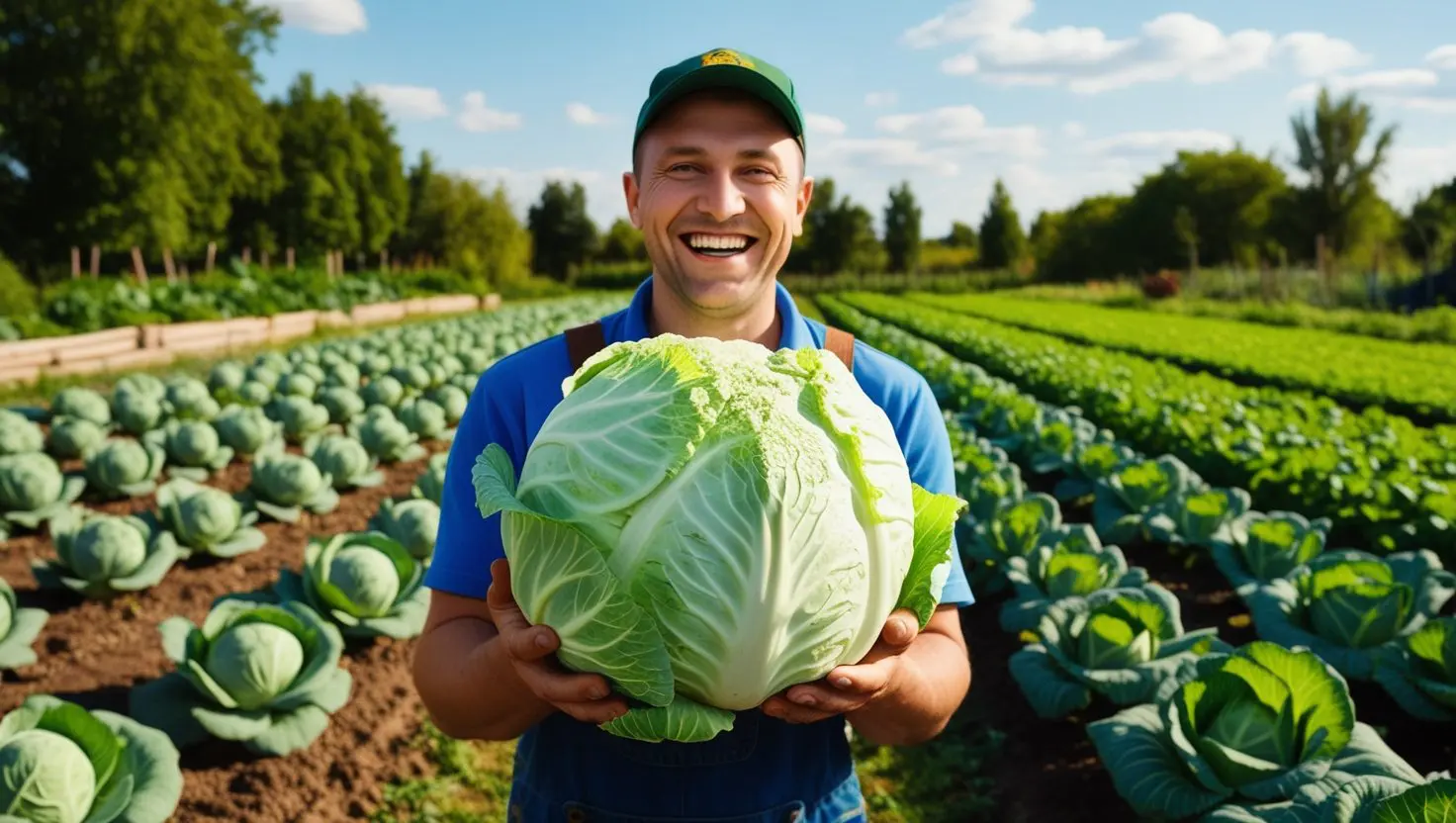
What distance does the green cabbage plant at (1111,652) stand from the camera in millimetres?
3951

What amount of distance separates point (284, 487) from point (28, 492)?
1.54m

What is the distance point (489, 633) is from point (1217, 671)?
108 inches

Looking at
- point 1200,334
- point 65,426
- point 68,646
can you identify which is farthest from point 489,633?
point 1200,334

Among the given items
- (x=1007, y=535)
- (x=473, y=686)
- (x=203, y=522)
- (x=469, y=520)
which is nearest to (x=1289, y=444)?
(x=1007, y=535)

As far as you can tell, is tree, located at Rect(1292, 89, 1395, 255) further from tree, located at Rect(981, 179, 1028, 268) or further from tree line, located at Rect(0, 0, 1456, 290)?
tree, located at Rect(981, 179, 1028, 268)

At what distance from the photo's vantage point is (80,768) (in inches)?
114

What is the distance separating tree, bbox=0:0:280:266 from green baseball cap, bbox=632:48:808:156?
36.7 metres

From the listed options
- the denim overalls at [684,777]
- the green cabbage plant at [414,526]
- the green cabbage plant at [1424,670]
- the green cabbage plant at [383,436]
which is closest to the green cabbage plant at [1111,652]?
the green cabbage plant at [1424,670]

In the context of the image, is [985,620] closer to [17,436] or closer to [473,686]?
[473,686]

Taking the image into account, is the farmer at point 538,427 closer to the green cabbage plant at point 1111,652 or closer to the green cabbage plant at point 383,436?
the green cabbage plant at point 1111,652

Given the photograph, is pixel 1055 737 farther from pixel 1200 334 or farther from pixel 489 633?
pixel 1200 334

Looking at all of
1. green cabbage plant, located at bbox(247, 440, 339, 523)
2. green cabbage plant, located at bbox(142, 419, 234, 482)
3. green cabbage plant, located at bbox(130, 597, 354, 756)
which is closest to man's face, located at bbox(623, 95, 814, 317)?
green cabbage plant, located at bbox(130, 597, 354, 756)

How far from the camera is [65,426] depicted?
7.50 m

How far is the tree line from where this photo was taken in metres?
32.1
